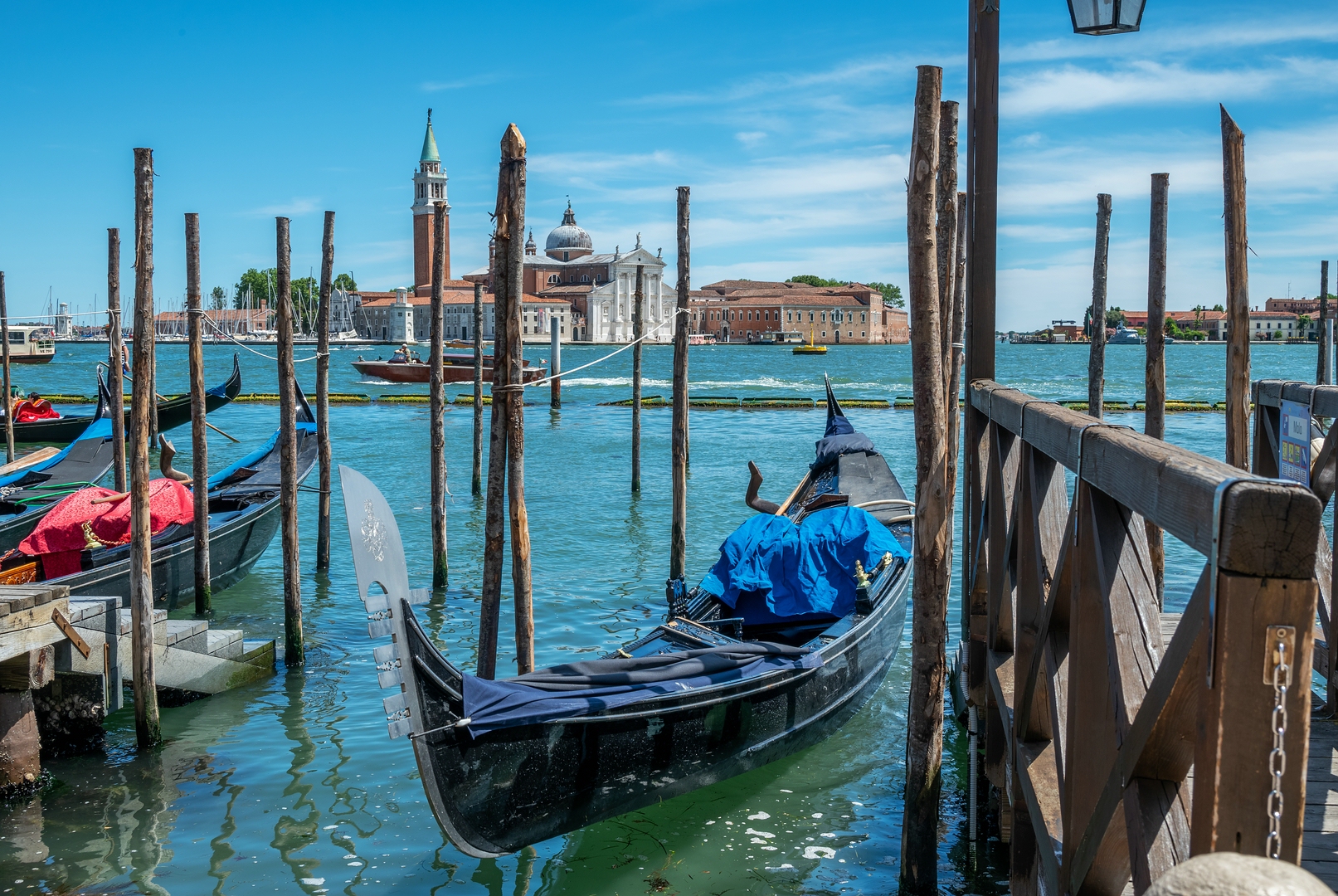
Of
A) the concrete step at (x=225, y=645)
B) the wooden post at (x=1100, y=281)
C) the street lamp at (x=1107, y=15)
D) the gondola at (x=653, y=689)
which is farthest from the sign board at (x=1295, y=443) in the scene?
the concrete step at (x=225, y=645)

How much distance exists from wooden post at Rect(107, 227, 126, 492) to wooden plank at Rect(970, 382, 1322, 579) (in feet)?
25.3

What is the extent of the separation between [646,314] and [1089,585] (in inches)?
3114

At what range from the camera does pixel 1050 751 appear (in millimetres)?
2387

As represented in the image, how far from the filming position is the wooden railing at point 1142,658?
3.07 ft

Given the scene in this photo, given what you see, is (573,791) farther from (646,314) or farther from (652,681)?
(646,314)

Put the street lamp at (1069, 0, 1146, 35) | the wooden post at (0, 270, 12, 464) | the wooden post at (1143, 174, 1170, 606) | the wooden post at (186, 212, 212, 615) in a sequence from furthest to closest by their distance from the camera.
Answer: the wooden post at (0, 270, 12, 464), the wooden post at (186, 212, 212, 615), the wooden post at (1143, 174, 1170, 606), the street lamp at (1069, 0, 1146, 35)

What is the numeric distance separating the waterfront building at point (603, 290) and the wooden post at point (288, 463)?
68005mm

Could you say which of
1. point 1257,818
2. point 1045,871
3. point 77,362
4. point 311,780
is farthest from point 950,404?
point 77,362

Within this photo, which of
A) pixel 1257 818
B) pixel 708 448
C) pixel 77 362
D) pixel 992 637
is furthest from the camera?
pixel 77 362

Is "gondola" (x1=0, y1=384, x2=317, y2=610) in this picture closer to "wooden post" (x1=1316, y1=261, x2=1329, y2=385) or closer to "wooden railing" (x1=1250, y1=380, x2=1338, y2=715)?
"wooden railing" (x1=1250, y1=380, x2=1338, y2=715)

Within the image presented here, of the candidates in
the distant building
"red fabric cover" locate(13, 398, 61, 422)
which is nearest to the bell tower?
the distant building

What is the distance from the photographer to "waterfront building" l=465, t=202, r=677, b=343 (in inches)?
3073

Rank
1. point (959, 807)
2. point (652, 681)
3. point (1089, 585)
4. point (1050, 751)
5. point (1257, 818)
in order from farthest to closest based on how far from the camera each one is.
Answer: point (959, 807), point (652, 681), point (1050, 751), point (1089, 585), point (1257, 818)

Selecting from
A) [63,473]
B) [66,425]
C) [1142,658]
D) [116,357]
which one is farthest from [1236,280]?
[66,425]
